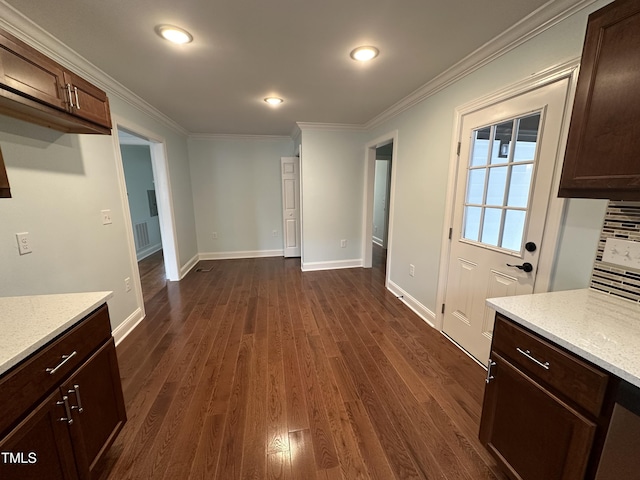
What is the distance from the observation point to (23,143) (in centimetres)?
153

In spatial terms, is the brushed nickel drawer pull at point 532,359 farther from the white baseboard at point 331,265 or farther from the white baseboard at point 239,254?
the white baseboard at point 239,254

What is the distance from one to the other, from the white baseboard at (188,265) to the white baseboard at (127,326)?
1.34 metres

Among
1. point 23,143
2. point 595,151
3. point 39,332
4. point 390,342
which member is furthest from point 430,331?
point 23,143

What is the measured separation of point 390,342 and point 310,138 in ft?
10.3

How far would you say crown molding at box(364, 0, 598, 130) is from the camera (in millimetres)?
1366

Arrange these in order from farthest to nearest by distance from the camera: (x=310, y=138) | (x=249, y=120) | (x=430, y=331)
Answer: (x=310, y=138)
(x=249, y=120)
(x=430, y=331)

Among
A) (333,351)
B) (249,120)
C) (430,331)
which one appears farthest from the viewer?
(249,120)

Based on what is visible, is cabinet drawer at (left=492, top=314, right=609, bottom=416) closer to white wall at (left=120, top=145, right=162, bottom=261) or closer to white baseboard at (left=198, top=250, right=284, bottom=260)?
white baseboard at (left=198, top=250, right=284, bottom=260)

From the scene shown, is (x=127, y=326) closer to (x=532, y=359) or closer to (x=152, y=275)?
(x=152, y=275)

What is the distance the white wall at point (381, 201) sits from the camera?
19.6ft

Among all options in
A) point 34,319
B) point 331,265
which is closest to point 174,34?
point 34,319

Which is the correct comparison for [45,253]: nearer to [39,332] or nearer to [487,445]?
[39,332]

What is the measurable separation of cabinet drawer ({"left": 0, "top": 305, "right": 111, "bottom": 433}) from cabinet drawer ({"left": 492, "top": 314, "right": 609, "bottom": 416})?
72.8 inches

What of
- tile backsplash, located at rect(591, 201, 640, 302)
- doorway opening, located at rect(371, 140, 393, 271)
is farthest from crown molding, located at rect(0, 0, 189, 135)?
doorway opening, located at rect(371, 140, 393, 271)
